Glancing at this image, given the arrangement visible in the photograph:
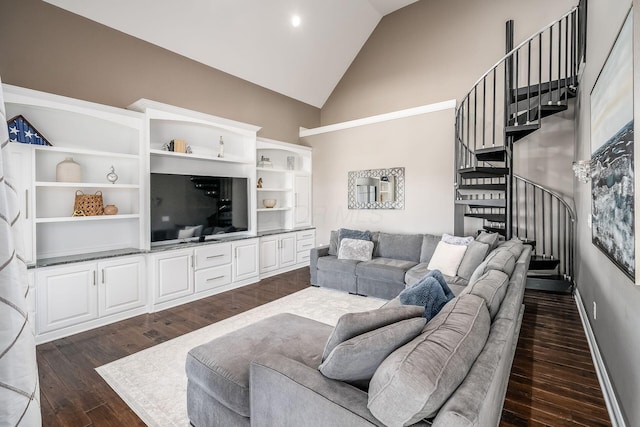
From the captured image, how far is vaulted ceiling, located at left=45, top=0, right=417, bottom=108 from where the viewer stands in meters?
3.93

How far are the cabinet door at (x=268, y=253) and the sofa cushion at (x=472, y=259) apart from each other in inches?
120

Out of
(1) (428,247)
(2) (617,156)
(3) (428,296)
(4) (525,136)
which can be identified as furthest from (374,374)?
(4) (525,136)

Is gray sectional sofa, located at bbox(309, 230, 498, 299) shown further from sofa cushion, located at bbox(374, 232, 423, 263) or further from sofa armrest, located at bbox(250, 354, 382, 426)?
sofa armrest, located at bbox(250, 354, 382, 426)

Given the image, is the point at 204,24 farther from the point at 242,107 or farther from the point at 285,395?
the point at 285,395

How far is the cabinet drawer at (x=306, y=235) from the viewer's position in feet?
19.8

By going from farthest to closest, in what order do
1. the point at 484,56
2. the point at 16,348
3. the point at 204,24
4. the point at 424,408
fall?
1. the point at 484,56
2. the point at 204,24
3. the point at 424,408
4. the point at 16,348

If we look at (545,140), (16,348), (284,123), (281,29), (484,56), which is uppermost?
(281,29)

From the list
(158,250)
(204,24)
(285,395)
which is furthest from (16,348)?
(204,24)

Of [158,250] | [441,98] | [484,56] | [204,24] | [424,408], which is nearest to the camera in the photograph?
[424,408]

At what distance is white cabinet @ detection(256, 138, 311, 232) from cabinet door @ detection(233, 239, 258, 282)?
92cm

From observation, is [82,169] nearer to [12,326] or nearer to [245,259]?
[245,259]

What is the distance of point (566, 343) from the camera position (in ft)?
9.26

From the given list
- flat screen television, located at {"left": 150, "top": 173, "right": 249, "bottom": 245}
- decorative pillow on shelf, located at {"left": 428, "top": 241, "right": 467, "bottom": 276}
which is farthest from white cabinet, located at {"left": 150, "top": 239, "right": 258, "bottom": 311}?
decorative pillow on shelf, located at {"left": 428, "top": 241, "right": 467, "bottom": 276}

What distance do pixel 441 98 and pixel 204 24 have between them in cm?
386
